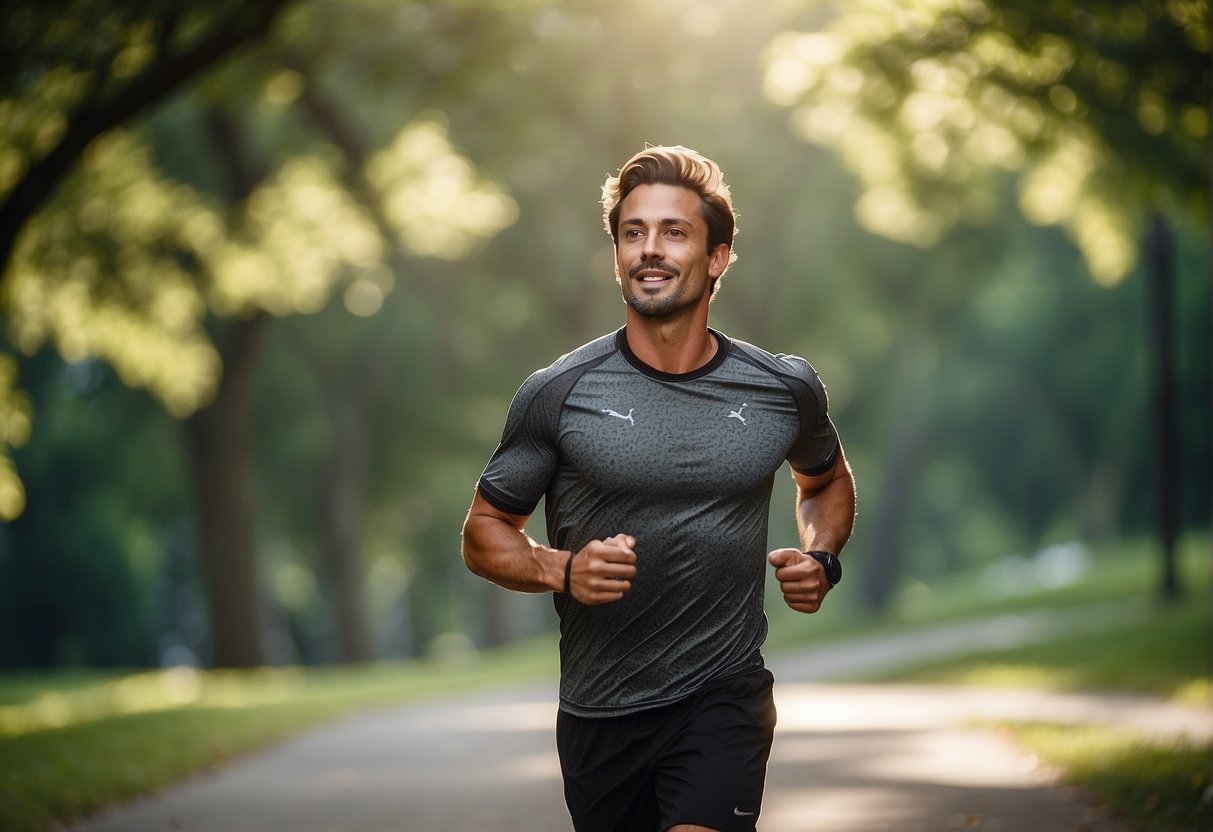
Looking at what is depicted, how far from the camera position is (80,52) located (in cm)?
1322

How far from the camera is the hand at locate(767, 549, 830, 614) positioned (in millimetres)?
4402

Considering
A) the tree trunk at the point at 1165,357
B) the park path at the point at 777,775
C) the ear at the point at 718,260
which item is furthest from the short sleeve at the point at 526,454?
the tree trunk at the point at 1165,357

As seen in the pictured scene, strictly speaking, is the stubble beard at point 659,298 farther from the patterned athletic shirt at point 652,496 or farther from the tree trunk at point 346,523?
the tree trunk at point 346,523

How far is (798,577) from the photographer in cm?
442

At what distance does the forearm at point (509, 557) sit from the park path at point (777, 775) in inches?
178

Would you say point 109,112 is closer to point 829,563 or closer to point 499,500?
point 499,500

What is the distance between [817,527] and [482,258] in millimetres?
24506

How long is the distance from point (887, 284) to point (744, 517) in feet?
90.2

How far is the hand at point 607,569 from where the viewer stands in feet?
13.4

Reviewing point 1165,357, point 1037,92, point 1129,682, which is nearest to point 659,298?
point 1037,92

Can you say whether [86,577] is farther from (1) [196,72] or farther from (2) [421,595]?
(1) [196,72]

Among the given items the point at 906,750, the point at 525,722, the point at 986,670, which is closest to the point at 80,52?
the point at 525,722

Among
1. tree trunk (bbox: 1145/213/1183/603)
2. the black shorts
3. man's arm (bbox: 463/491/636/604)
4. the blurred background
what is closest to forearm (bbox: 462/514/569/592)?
man's arm (bbox: 463/491/636/604)

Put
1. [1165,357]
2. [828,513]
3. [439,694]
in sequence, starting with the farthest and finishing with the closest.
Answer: [1165,357], [439,694], [828,513]
